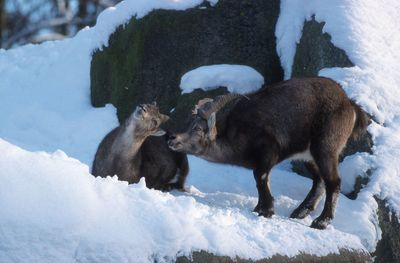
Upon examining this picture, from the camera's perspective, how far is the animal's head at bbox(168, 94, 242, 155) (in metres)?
8.84

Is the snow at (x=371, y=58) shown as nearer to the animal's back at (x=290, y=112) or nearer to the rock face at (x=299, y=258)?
the animal's back at (x=290, y=112)

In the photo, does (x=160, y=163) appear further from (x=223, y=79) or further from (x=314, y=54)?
(x=314, y=54)

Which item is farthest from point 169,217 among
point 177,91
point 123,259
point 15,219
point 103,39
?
point 103,39

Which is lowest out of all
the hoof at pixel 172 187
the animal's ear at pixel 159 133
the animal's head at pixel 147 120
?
the hoof at pixel 172 187

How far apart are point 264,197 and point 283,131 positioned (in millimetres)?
805

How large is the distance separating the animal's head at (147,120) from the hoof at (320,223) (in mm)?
2027

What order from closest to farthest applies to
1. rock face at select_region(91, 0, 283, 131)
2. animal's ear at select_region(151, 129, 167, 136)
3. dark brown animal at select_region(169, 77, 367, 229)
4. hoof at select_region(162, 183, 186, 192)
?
dark brown animal at select_region(169, 77, 367, 229)
animal's ear at select_region(151, 129, 167, 136)
hoof at select_region(162, 183, 186, 192)
rock face at select_region(91, 0, 283, 131)

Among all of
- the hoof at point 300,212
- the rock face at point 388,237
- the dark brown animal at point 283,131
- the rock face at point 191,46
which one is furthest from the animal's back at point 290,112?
the rock face at point 191,46

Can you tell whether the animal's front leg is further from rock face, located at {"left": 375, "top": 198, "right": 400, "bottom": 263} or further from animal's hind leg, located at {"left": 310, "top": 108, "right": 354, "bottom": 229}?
rock face, located at {"left": 375, "top": 198, "right": 400, "bottom": 263}

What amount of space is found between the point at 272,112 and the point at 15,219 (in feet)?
12.4

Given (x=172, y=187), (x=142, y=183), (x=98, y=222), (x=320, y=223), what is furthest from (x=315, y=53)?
(x=98, y=222)

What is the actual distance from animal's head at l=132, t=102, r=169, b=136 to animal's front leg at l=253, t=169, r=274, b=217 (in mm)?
1279

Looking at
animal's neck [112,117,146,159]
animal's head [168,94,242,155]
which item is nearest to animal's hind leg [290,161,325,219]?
animal's head [168,94,242,155]

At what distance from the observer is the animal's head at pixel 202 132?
884 cm
